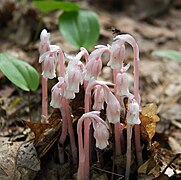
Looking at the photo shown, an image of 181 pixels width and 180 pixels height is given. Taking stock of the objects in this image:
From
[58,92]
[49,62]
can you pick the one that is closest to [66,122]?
[58,92]

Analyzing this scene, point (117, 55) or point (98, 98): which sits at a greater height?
point (117, 55)

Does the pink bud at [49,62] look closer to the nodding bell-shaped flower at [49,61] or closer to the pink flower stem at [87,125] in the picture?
the nodding bell-shaped flower at [49,61]

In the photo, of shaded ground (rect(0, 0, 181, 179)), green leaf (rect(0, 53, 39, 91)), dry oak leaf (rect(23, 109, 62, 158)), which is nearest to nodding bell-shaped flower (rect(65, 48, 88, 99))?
dry oak leaf (rect(23, 109, 62, 158))

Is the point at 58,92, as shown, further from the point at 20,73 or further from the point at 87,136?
the point at 20,73

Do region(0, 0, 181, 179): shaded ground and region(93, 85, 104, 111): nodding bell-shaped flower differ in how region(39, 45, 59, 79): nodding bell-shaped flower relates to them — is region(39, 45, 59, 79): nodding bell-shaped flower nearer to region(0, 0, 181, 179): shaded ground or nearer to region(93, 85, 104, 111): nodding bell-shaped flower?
A: region(93, 85, 104, 111): nodding bell-shaped flower

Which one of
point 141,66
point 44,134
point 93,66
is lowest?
point 141,66

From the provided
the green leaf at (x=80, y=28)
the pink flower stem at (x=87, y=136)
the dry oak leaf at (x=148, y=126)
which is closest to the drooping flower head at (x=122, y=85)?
the pink flower stem at (x=87, y=136)

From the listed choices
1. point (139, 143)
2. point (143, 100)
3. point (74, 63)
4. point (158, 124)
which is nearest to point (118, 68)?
point (74, 63)

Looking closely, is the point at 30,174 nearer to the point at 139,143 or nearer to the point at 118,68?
the point at 139,143
